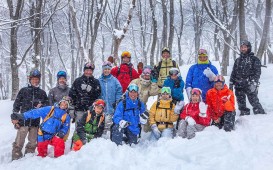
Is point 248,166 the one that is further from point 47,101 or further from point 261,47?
point 261,47

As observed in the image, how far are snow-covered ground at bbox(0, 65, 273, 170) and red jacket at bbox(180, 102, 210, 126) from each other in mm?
229

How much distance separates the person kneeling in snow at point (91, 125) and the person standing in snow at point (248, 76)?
10.9 feet

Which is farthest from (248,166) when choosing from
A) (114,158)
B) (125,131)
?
(125,131)

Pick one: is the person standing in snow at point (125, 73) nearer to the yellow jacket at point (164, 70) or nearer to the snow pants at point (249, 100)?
the yellow jacket at point (164, 70)

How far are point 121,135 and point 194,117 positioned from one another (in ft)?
5.29

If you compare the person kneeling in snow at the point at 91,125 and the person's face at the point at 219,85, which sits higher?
the person's face at the point at 219,85

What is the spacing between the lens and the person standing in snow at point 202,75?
6.57 meters

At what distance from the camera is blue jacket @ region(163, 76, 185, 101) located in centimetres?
651

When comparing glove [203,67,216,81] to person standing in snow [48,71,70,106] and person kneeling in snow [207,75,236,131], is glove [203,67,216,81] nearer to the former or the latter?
person kneeling in snow [207,75,236,131]

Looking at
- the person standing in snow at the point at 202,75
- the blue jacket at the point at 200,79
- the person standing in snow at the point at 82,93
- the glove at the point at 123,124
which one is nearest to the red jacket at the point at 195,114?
the person standing in snow at the point at 202,75

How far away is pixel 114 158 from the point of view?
4805 millimetres

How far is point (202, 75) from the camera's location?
6.62 m

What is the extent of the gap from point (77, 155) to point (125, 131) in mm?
1438

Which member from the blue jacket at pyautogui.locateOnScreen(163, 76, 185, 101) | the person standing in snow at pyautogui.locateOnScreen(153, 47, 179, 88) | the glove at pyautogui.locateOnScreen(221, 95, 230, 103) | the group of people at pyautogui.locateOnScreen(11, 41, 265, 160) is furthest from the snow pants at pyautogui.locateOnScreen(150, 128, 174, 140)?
the person standing in snow at pyautogui.locateOnScreen(153, 47, 179, 88)
